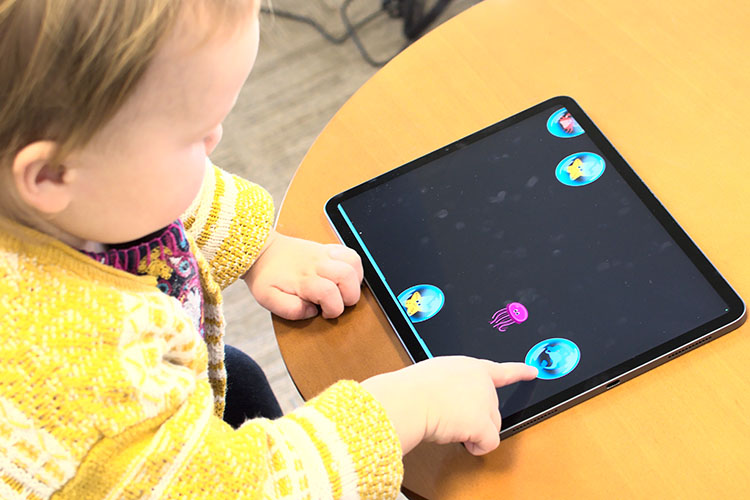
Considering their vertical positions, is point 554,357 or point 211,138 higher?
point 211,138

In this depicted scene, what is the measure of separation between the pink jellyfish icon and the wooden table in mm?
86

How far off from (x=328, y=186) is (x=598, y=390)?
0.32 meters

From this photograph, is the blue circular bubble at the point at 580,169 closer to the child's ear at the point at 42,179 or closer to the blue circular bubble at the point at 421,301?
the blue circular bubble at the point at 421,301

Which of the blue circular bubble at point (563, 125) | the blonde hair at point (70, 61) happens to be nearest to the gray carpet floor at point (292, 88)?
the blue circular bubble at point (563, 125)

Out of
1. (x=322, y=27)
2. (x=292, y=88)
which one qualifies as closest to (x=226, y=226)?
(x=292, y=88)

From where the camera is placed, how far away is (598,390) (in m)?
0.64

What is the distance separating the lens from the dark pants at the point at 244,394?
33.0 inches

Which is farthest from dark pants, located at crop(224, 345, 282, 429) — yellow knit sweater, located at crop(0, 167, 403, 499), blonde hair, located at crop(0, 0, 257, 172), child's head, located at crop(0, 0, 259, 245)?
blonde hair, located at crop(0, 0, 257, 172)

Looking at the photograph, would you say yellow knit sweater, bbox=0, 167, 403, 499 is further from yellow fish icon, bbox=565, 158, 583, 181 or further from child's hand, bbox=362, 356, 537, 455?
yellow fish icon, bbox=565, 158, 583, 181

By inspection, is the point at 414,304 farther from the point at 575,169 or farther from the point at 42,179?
the point at 42,179

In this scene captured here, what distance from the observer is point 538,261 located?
0.69 m

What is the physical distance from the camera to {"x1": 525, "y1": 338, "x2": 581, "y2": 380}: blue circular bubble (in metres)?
0.64

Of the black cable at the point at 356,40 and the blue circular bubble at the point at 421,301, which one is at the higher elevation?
the blue circular bubble at the point at 421,301

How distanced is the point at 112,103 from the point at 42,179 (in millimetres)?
67
